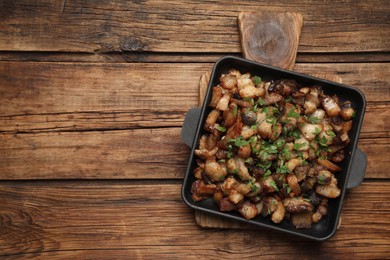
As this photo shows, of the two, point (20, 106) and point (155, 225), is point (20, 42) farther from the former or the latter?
point (155, 225)

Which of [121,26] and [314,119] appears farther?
[121,26]

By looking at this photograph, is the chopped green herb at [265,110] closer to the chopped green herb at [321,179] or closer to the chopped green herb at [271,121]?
the chopped green herb at [271,121]

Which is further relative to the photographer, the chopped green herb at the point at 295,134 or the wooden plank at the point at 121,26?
the wooden plank at the point at 121,26

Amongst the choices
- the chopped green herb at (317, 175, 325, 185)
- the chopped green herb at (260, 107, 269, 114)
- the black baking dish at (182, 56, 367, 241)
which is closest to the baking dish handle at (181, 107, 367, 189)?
the black baking dish at (182, 56, 367, 241)

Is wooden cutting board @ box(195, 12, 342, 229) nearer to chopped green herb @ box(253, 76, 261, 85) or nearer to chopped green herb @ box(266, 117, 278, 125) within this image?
chopped green herb @ box(253, 76, 261, 85)

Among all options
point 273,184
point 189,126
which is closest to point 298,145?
point 273,184

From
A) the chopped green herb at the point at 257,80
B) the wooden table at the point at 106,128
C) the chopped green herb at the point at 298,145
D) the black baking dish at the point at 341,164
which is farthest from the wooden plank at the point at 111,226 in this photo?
the chopped green herb at the point at 257,80

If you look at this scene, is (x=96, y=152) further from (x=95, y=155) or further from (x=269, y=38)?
(x=269, y=38)
